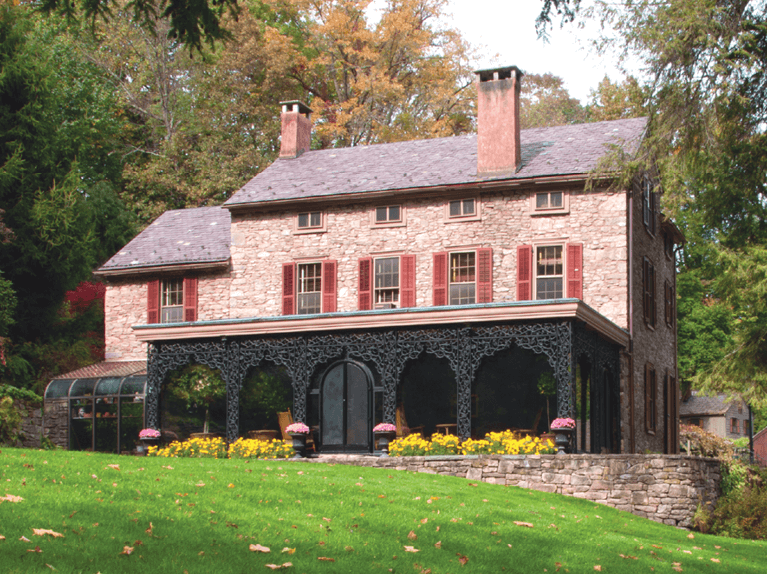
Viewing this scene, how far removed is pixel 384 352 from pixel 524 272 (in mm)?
5268

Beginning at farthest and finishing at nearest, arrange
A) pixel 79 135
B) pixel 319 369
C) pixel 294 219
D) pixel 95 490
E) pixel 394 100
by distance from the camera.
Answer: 1. pixel 394 100
2. pixel 79 135
3. pixel 294 219
4. pixel 319 369
5. pixel 95 490

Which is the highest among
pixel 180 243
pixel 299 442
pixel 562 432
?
pixel 180 243

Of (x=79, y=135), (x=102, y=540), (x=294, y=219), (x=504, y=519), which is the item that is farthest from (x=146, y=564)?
(x=79, y=135)

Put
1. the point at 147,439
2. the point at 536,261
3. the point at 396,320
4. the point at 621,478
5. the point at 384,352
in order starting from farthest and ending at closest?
the point at 536,261 → the point at 147,439 → the point at 384,352 → the point at 396,320 → the point at 621,478

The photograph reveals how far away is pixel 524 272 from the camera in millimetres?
23203

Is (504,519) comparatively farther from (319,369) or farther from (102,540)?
(319,369)

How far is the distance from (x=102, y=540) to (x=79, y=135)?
30.6m

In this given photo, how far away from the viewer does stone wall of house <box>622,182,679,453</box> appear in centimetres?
2331

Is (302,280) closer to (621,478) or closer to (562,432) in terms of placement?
(562,432)

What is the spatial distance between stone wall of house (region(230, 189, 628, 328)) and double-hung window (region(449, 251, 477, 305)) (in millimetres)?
273

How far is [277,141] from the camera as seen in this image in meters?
40.2

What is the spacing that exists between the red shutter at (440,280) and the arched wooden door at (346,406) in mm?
3506

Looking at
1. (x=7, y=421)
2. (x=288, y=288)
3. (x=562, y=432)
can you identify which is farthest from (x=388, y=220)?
(x=7, y=421)

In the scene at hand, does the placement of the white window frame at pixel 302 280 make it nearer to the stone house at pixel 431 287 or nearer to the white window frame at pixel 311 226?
the stone house at pixel 431 287
